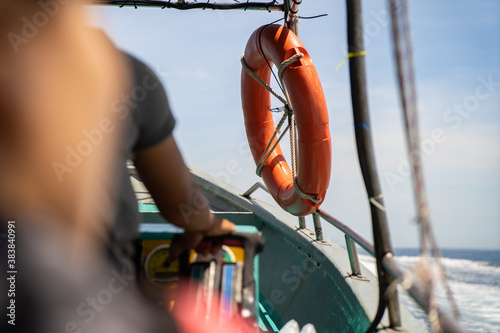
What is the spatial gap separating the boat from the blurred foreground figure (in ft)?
0.50

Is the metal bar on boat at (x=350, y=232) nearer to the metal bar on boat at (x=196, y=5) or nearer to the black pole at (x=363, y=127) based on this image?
the black pole at (x=363, y=127)

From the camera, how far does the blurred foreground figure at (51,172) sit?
0.51 meters

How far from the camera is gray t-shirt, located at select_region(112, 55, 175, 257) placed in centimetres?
60

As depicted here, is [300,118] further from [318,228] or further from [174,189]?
[174,189]

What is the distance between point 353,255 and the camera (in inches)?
81.9

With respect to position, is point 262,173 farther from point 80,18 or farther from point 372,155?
point 80,18

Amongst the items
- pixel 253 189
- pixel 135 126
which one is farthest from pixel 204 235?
pixel 253 189

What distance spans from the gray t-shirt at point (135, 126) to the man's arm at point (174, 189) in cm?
4

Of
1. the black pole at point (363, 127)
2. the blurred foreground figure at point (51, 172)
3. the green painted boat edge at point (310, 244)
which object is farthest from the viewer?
the green painted boat edge at point (310, 244)

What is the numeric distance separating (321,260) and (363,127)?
5.60 ft

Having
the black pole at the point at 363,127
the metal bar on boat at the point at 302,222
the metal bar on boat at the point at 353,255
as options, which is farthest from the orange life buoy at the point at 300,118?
the black pole at the point at 363,127

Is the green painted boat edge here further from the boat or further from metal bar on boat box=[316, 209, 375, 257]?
metal bar on boat box=[316, 209, 375, 257]

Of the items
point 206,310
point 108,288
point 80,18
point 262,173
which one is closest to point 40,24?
point 80,18

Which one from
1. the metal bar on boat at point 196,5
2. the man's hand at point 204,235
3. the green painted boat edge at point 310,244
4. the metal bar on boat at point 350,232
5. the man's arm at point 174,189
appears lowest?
the green painted boat edge at point 310,244
